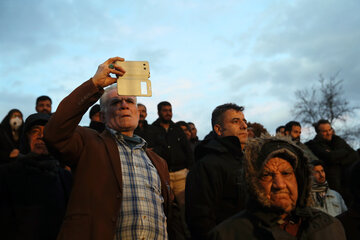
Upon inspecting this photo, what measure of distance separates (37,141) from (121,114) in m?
1.13

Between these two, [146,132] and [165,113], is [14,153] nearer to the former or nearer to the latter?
[146,132]

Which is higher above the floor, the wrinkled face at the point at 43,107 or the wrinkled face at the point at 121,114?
the wrinkled face at the point at 43,107

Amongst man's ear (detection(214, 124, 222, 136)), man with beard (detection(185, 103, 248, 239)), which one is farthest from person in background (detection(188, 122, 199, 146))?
man with beard (detection(185, 103, 248, 239))

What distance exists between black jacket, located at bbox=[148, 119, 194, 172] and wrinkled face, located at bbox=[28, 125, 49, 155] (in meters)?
3.15

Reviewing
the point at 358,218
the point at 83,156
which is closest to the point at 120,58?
the point at 83,156

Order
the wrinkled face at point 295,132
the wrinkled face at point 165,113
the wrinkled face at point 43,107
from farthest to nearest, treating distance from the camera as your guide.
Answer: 1. the wrinkled face at point 295,132
2. the wrinkled face at point 165,113
3. the wrinkled face at point 43,107

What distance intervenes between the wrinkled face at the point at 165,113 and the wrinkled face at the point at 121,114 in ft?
12.8

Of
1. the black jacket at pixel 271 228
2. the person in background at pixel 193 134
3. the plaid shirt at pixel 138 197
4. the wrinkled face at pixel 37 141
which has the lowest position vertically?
the black jacket at pixel 271 228

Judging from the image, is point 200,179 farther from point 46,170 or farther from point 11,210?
point 11,210

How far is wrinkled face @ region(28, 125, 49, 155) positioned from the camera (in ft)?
13.7

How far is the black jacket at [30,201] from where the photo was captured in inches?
160

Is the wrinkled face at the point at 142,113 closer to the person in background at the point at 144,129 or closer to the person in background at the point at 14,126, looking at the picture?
the person in background at the point at 144,129

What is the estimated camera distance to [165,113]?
7816 millimetres

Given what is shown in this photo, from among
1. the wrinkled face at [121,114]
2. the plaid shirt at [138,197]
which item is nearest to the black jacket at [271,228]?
the plaid shirt at [138,197]
